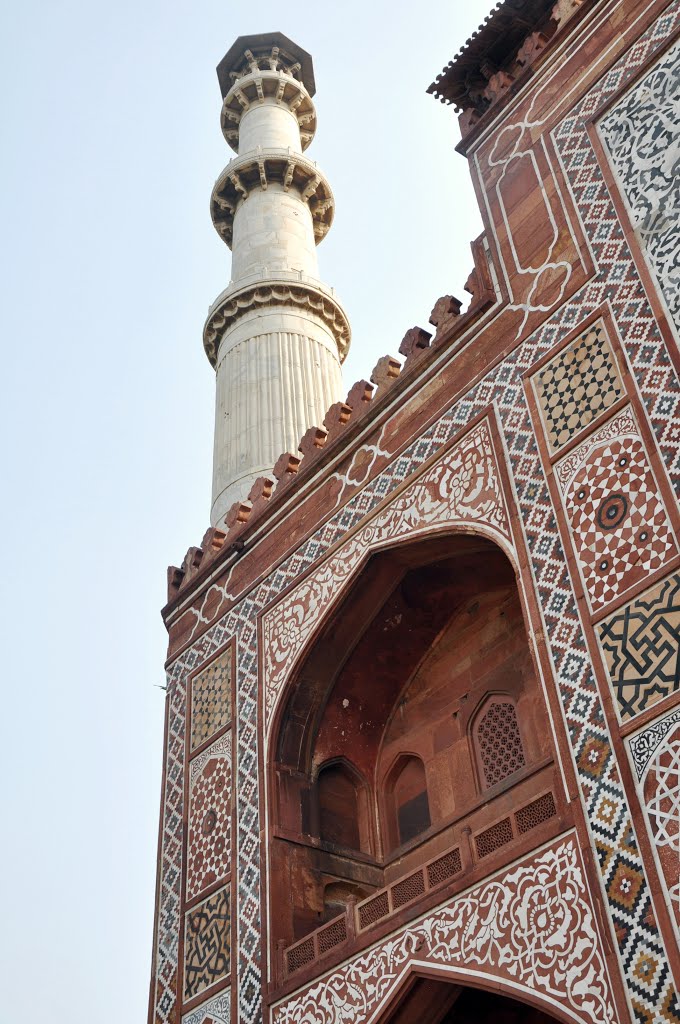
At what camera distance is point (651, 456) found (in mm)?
5191

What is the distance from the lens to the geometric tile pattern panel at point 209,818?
7.04 metres

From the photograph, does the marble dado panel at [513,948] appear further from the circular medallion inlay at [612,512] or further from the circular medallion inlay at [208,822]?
the circular medallion inlay at [208,822]

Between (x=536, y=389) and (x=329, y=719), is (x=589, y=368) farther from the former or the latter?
(x=329, y=719)

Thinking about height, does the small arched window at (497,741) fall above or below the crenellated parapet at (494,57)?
below

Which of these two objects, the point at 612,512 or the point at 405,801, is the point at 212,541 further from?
the point at 612,512

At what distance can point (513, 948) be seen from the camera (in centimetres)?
490

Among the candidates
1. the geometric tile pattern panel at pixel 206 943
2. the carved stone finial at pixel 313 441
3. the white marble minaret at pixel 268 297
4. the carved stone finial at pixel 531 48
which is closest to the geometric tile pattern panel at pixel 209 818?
the geometric tile pattern panel at pixel 206 943

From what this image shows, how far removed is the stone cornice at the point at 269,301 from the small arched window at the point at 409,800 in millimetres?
5760

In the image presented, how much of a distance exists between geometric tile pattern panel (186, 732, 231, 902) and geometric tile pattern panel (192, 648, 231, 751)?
0.13 meters

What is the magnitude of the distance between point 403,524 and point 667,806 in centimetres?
260

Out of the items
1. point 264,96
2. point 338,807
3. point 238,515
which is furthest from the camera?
point 264,96

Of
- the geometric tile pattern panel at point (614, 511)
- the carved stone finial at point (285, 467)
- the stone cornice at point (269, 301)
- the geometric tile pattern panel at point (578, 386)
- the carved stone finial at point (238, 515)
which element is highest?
the stone cornice at point (269, 301)

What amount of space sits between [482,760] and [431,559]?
1.16m

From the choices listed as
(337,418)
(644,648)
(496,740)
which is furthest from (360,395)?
(644,648)
